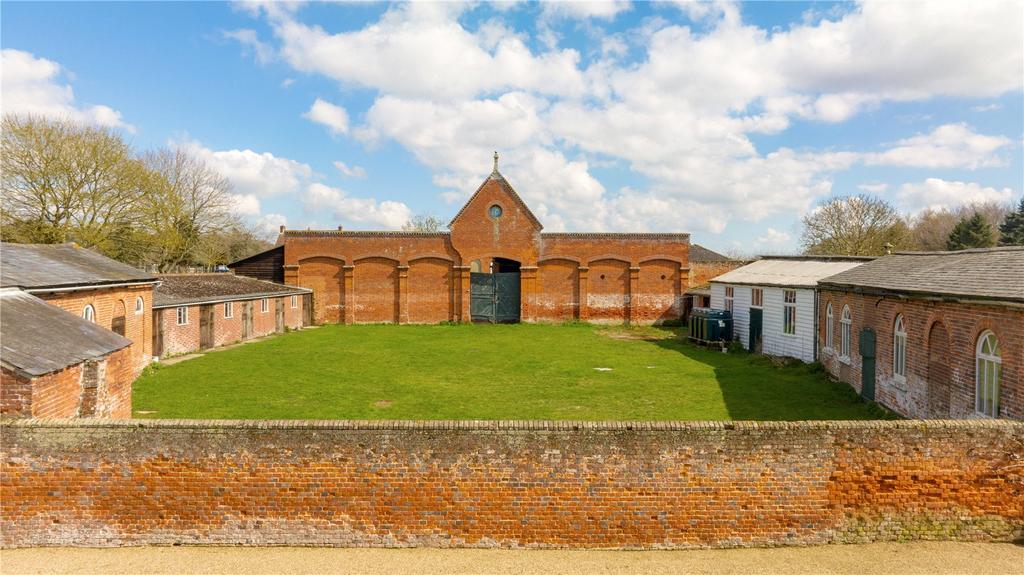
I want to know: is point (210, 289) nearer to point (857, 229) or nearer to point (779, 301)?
point (779, 301)

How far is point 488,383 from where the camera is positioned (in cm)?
1627

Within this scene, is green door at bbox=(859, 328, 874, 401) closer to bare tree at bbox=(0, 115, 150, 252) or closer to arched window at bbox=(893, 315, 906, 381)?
arched window at bbox=(893, 315, 906, 381)

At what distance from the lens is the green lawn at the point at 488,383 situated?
1297 cm

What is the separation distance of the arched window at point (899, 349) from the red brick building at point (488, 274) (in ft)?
65.4

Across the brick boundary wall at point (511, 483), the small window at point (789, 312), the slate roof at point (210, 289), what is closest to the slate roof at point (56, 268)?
the slate roof at point (210, 289)

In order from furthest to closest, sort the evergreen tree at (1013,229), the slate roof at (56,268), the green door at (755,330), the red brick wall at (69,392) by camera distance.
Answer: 1. the evergreen tree at (1013,229)
2. the green door at (755,330)
3. the slate roof at (56,268)
4. the red brick wall at (69,392)

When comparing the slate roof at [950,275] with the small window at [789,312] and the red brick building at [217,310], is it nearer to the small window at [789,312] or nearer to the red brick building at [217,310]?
the small window at [789,312]

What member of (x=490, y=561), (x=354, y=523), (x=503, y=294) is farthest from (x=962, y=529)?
(x=503, y=294)

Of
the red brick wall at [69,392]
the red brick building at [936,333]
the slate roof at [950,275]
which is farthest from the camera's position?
the slate roof at [950,275]

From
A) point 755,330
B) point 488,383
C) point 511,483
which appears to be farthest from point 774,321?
point 511,483

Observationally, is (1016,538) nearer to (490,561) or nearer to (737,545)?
(737,545)

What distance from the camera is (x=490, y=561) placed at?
6.84m

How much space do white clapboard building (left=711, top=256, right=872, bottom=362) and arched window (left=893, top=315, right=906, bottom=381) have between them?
5363 millimetres

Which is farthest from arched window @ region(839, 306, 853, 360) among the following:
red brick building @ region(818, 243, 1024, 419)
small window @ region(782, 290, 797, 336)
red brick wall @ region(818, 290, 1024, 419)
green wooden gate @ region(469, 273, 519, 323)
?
green wooden gate @ region(469, 273, 519, 323)
